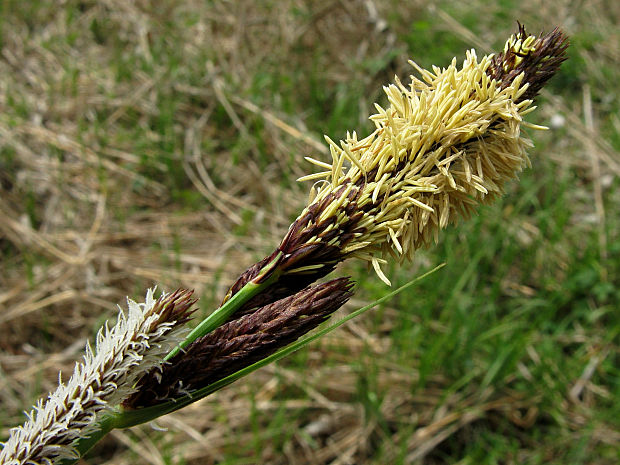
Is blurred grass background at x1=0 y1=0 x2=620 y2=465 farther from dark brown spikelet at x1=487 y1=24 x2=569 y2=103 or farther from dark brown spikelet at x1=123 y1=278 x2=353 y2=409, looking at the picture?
dark brown spikelet at x1=487 y1=24 x2=569 y2=103

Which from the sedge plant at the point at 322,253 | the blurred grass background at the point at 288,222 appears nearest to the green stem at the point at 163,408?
the sedge plant at the point at 322,253

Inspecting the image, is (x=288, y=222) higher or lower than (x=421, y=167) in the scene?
higher

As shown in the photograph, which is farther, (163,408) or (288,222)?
(288,222)

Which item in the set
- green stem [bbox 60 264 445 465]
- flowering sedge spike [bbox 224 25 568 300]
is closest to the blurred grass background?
green stem [bbox 60 264 445 465]

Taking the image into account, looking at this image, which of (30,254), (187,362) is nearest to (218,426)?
(30,254)

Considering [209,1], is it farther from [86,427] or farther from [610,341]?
[86,427]

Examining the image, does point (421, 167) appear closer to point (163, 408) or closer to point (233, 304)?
point (233, 304)

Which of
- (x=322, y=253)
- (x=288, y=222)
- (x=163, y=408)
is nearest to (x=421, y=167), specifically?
(x=322, y=253)
